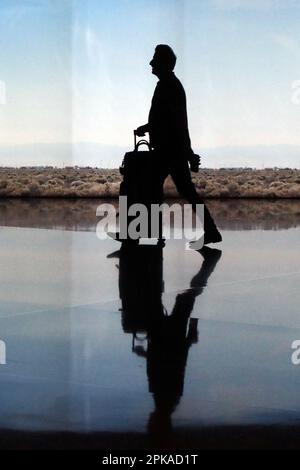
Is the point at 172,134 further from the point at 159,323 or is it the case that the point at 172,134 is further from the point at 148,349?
the point at 148,349

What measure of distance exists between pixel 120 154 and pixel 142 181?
1657cm

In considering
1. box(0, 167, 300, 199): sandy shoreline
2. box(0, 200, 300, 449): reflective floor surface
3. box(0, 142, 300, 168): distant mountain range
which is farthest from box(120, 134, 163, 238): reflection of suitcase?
box(0, 167, 300, 199): sandy shoreline

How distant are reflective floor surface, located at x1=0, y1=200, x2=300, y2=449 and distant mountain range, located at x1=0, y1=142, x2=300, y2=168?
55.0 feet

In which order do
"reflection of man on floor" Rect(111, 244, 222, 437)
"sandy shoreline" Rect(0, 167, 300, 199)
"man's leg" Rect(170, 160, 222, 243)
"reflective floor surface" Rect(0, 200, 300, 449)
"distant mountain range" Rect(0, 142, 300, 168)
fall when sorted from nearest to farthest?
1. "reflective floor surface" Rect(0, 200, 300, 449)
2. "reflection of man on floor" Rect(111, 244, 222, 437)
3. "man's leg" Rect(170, 160, 222, 243)
4. "distant mountain range" Rect(0, 142, 300, 168)
5. "sandy shoreline" Rect(0, 167, 300, 199)

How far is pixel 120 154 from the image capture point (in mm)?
28641

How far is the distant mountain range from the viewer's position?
90.6 ft

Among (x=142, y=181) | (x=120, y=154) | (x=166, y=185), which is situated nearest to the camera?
(x=142, y=181)

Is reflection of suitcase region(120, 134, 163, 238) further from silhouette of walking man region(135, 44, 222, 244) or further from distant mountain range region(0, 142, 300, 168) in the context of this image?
distant mountain range region(0, 142, 300, 168)

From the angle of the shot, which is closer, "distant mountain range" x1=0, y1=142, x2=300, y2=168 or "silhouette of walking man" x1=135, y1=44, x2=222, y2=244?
"silhouette of walking man" x1=135, y1=44, x2=222, y2=244

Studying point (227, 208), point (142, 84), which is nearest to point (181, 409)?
point (227, 208)

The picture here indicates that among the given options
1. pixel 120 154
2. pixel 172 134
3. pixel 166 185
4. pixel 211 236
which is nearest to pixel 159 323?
pixel 211 236

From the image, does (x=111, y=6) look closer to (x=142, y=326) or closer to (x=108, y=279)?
(x=108, y=279)

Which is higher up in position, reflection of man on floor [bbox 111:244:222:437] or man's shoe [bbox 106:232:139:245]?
man's shoe [bbox 106:232:139:245]

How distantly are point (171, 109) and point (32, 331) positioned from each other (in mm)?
6196
